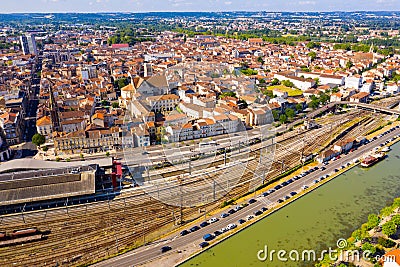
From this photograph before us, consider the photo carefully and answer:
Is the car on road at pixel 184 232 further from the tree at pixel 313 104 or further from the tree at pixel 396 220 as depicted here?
the tree at pixel 313 104

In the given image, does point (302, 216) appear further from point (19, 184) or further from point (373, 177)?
point (19, 184)

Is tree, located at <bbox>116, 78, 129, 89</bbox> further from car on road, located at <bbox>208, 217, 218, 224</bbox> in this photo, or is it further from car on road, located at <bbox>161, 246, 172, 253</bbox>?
car on road, located at <bbox>161, 246, 172, 253</bbox>

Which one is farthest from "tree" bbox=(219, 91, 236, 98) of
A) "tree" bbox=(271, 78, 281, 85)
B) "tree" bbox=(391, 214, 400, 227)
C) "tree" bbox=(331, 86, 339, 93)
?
"tree" bbox=(391, 214, 400, 227)

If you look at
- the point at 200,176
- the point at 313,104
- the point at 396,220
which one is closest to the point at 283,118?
the point at 313,104

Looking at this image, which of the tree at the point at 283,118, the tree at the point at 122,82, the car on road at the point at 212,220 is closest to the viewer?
the car on road at the point at 212,220

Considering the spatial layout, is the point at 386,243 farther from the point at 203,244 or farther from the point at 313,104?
the point at 313,104

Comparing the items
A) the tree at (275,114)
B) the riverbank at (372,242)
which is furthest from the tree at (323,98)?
the riverbank at (372,242)
